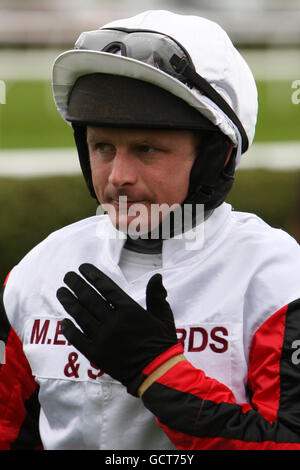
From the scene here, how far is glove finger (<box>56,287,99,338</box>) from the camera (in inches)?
80.6

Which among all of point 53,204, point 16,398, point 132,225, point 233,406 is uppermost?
point 132,225

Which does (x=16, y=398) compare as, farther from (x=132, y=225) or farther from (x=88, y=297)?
(x=132, y=225)

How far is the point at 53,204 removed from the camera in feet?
19.2

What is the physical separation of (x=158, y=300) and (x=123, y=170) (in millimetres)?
339

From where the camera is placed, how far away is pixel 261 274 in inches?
84.2

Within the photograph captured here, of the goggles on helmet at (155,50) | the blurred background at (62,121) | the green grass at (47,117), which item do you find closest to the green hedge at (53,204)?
the blurred background at (62,121)

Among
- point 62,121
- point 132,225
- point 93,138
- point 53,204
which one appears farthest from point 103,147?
→ point 62,121

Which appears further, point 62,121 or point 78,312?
point 62,121

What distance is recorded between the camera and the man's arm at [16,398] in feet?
7.82

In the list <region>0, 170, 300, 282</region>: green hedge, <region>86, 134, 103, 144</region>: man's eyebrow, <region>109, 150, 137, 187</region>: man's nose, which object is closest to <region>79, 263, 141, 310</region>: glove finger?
<region>109, 150, 137, 187</region>: man's nose

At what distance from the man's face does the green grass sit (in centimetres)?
1031

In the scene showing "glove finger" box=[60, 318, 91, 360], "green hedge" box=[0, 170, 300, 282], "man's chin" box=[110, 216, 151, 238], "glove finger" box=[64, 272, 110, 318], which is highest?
"man's chin" box=[110, 216, 151, 238]

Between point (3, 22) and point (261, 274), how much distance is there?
24.0m

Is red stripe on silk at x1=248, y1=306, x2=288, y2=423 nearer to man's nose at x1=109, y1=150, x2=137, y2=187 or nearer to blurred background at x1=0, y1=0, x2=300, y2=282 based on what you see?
man's nose at x1=109, y1=150, x2=137, y2=187
